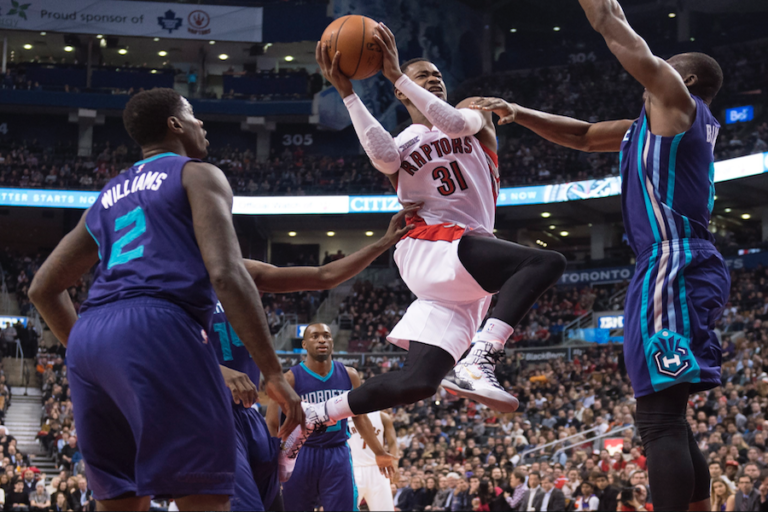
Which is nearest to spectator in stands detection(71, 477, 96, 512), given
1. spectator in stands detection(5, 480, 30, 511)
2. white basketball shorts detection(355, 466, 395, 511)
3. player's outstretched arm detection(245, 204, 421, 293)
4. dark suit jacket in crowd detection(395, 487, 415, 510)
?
spectator in stands detection(5, 480, 30, 511)

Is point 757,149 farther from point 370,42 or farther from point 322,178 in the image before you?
point 370,42

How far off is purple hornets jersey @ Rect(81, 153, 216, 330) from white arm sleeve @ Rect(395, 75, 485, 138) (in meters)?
1.75

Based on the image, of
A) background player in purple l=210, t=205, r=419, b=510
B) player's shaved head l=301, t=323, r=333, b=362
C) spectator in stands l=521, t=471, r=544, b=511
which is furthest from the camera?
spectator in stands l=521, t=471, r=544, b=511

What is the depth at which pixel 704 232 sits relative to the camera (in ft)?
13.0

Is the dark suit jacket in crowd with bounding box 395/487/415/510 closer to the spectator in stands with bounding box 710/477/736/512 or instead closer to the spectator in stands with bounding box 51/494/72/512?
the spectator in stands with bounding box 710/477/736/512

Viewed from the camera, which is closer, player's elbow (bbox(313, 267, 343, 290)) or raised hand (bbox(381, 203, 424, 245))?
player's elbow (bbox(313, 267, 343, 290))

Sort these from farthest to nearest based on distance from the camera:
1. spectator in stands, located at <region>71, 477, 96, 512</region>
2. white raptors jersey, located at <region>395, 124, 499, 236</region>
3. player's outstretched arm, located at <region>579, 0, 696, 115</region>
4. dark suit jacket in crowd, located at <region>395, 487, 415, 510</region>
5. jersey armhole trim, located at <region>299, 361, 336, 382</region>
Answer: dark suit jacket in crowd, located at <region>395, 487, 415, 510</region>, spectator in stands, located at <region>71, 477, 96, 512</region>, jersey armhole trim, located at <region>299, 361, 336, 382</region>, white raptors jersey, located at <region>395, 124, 499, 236</region>, player's outstretched arm, located at <region>579, 0, 696, 115</region>

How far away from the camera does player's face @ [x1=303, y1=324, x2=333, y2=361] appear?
775 cm

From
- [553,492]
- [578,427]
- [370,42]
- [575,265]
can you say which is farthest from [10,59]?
[370,42]

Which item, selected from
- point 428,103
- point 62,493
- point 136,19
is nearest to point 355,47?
point 428,103

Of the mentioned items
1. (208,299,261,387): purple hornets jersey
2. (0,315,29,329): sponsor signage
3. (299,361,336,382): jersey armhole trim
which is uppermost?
(208,299,261,387): purple hornets jersey

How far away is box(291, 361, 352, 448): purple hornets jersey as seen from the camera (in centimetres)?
780

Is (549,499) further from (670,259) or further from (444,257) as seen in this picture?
(670,259)

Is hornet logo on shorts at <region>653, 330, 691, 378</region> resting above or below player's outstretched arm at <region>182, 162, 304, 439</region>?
below
